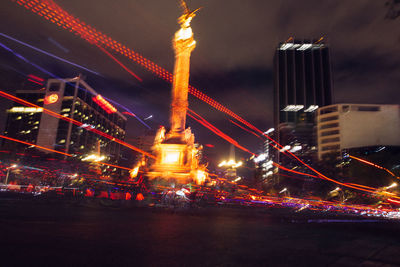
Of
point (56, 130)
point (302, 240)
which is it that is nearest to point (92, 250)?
point (302, 240)

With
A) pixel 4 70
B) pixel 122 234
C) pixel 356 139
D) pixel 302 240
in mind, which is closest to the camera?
pixel 122 234

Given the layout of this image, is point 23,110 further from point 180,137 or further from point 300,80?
point 300,80

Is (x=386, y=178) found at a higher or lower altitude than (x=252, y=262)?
higher

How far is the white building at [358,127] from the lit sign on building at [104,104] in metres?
74.7

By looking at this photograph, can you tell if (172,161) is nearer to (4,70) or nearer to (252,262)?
(4,70)

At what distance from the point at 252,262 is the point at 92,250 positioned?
9.24ft

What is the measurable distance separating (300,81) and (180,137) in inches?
4292

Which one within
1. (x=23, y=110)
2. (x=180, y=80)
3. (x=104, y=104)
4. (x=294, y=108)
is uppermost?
(x=294, y=108)

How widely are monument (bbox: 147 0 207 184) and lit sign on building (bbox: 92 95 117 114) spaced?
234ft

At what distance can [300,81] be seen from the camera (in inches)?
5000

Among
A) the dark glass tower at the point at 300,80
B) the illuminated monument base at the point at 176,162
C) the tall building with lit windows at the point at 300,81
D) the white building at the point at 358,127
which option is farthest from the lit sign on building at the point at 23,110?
the dark glass tower at the point at 300,80

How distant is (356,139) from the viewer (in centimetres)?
6806

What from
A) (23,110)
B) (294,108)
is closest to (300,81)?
(294,108)

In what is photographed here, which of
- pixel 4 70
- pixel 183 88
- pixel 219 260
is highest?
pixel 183 88
